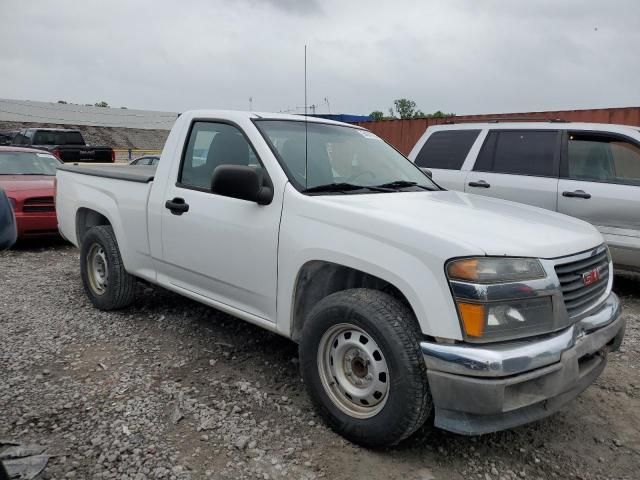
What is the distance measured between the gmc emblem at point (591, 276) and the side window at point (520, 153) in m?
3.24

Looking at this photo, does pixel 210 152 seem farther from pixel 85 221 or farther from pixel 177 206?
pixel 85 221

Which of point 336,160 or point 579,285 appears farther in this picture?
point 336,160

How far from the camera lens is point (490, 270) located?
7.97 ft

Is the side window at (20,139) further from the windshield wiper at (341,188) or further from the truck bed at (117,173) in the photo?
the windshield wiper at (341,188)

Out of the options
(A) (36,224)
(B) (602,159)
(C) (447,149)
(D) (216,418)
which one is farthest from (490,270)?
(A) (36,224)

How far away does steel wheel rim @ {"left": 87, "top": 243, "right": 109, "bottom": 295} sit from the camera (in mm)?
4961

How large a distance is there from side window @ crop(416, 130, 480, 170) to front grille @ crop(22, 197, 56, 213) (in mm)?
5237

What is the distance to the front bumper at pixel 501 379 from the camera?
2.34m

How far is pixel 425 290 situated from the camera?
8.20 feet

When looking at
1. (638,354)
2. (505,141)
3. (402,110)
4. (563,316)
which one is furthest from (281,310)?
(402,110)

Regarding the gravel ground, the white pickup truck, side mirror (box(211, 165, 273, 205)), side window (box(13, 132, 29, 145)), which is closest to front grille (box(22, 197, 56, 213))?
the gravel ground

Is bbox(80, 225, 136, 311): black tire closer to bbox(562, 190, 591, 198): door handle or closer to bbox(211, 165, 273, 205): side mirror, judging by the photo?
bbox(211, 165, 273, 205): side mirror

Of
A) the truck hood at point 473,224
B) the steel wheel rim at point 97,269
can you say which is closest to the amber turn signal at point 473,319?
the truck hood at point 473,224

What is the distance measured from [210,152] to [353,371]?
196 centimetres
